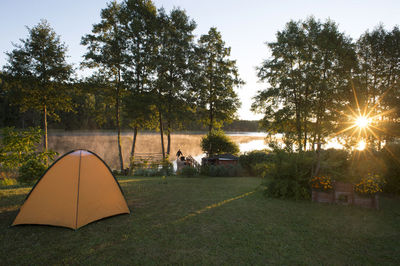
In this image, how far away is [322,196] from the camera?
27.7 ft

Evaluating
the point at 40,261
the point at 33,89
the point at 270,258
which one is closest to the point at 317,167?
the point at 270,258

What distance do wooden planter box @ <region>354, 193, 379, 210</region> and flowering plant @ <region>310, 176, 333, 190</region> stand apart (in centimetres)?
89

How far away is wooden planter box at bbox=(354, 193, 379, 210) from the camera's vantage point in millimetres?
7712

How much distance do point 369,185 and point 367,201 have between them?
0.61 metres

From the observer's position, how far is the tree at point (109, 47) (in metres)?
20.7

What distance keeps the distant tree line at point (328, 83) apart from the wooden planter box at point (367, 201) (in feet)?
9.04

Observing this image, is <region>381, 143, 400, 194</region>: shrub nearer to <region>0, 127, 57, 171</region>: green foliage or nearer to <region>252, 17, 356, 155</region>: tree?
<region>252, 17, 356, 155</region>: tree

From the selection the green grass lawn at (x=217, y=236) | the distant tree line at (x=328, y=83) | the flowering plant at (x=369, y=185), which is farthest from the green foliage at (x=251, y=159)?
the green grass lawn at (x=217, y=236)

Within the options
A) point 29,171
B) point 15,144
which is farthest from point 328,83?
point 29,171

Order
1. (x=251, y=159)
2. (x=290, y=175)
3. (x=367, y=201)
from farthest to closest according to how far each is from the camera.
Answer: (x=251, y=159)
(x=290, y=175)
(x=367, y=201)

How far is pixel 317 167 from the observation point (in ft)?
29.1

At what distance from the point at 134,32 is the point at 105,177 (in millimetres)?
18367

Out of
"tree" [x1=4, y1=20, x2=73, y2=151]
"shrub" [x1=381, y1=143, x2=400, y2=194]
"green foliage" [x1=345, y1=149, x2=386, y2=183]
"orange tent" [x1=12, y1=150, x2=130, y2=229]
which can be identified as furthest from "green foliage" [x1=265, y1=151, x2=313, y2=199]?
"tree" [x1=4, y1=20, x2=73, y2=151]

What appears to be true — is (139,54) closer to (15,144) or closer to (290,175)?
(15,144)
